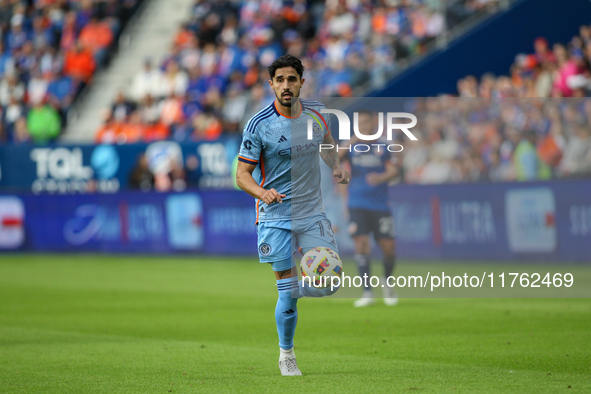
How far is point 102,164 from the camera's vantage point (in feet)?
73.0

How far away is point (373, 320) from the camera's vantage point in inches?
396

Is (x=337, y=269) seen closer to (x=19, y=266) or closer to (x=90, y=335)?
(x=90, y=335)

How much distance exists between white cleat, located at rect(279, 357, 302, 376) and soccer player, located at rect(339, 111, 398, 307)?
3964mm

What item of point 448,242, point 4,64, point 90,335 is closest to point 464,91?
point 448,242

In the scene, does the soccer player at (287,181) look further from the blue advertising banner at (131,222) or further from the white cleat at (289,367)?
the blue advertising banner at (131,222)

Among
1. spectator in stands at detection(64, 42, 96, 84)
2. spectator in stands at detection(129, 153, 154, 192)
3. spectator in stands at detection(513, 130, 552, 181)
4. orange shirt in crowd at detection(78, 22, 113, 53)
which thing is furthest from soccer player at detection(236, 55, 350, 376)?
Result: orange shirt in crowd at detection(78, 22, 113, 53)

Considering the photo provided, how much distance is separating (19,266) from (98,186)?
189 inches

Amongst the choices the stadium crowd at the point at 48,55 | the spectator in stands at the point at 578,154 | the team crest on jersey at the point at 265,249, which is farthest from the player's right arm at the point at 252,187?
the stadium crowd at the point at 48,55

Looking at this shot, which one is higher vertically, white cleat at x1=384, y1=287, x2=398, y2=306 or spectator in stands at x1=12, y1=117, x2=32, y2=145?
spectator in stands at x1=12, y1=117, x2=32, y2=145

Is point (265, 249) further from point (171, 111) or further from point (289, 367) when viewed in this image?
point (171, 111)

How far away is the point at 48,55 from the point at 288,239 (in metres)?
22.7

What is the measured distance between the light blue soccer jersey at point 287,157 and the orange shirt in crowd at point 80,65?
21.5 m

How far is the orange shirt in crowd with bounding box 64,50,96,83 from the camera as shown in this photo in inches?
1067

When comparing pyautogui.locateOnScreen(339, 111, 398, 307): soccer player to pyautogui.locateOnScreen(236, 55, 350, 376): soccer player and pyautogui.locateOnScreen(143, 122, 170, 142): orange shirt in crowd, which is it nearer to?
pyautogui.locateOnScreen(236, 55, 350, 376): soccer player
